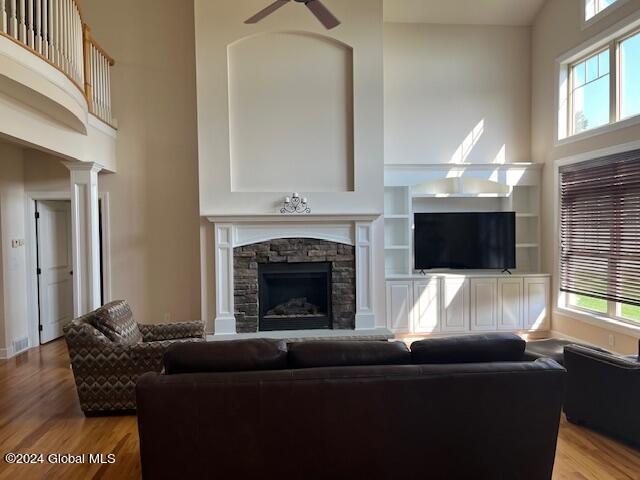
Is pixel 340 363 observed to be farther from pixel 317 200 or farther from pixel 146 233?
pixel 146 233

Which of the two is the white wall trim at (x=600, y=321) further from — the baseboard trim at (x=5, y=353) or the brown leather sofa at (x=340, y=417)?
the baseboard trim at (x=5, y=353)

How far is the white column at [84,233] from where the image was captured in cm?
511

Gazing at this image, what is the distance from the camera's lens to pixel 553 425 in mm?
2414

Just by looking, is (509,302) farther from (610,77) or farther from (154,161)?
(154,161)

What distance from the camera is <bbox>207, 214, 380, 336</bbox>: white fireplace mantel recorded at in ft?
18.2

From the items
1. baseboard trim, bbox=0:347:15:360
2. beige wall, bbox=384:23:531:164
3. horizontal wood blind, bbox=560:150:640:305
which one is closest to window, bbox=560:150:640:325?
horizontal wood blind, bbox=560:150:640:305

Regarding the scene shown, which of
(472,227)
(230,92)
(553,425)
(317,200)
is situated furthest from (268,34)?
(553,425)

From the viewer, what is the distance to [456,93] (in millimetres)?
6461

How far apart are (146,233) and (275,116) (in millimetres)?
2407

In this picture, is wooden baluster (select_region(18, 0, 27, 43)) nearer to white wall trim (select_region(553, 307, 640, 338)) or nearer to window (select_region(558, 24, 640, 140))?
window (select_region(558, 24, 640, 140))

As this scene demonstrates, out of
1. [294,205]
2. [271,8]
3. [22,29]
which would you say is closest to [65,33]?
[22,29]

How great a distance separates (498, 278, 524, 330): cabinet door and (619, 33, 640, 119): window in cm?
243

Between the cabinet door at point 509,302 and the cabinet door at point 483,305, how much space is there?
87 millimetres

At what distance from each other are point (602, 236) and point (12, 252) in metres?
7.28
